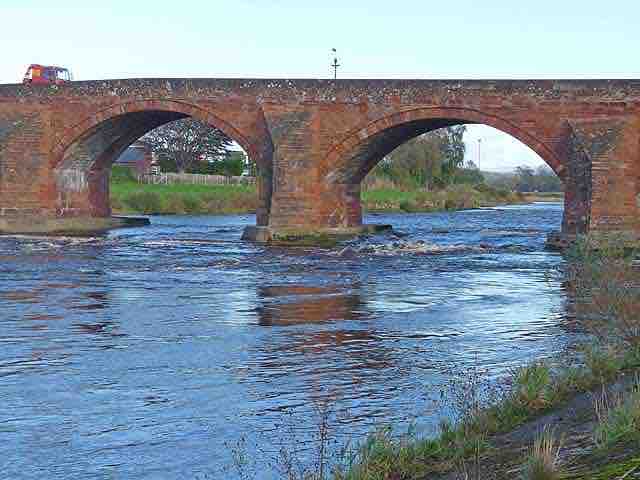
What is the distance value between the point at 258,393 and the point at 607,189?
1902cm

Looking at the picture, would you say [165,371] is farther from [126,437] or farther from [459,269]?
[459,269]

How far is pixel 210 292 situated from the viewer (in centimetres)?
1739

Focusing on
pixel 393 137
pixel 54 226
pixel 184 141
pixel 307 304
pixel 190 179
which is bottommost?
pixel 307 304

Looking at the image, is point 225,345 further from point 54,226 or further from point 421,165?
point 421,165

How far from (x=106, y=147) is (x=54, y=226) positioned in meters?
3.60

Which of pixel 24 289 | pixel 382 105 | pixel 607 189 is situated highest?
pixel 382 105

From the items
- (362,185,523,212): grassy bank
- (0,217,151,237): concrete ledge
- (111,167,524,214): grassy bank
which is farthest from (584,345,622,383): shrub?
(362,185,523,212): grassy bank

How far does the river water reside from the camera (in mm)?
7516

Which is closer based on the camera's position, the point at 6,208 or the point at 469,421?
the point at 469,421

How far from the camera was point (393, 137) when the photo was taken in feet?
99.2

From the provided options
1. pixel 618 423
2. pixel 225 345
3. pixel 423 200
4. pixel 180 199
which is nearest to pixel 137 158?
pixel 180 199

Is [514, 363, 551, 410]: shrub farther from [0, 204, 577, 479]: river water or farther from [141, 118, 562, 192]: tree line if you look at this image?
[141, 118, 562, 192]: tree line

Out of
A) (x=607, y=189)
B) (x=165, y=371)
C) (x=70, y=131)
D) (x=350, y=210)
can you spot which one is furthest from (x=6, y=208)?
(x=165, y=371)

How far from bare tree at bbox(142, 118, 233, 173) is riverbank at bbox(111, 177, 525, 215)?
9892 millimetres
